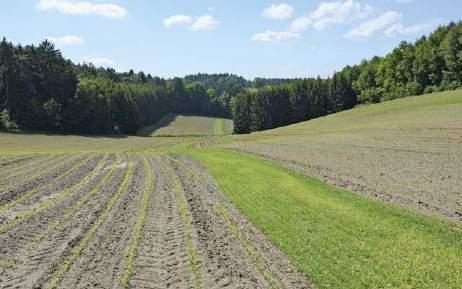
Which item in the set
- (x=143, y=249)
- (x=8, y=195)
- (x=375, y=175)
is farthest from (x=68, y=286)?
(x=375, y=175)

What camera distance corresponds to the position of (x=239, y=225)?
16203 millimetres

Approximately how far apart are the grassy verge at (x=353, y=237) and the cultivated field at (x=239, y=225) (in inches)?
1.8

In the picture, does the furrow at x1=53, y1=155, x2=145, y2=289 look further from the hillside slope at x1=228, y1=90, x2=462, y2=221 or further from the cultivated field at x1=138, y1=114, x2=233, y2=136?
the cultivated field at x1=138, y1=114, x2=233, y2=136

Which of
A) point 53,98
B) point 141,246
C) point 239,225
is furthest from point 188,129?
point 141,246

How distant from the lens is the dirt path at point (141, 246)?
10945mm

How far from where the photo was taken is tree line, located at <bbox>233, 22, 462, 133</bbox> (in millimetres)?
90500

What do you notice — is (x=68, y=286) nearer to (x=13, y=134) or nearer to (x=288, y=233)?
(x=288, y=233)

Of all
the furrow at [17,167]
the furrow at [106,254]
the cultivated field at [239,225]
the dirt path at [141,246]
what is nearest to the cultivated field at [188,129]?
the furrow at [17,167]

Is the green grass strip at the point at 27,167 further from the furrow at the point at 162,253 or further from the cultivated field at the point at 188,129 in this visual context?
the cultivated field at the point at 188,129

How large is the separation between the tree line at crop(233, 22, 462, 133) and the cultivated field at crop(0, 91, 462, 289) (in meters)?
67.0

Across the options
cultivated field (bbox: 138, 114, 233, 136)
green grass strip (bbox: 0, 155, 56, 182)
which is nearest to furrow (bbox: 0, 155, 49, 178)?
green grass strip (bbox: 0, 155, 56, 182)

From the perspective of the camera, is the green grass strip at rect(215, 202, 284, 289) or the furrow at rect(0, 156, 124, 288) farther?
the furrow at rect(0, 156, 124, 288)

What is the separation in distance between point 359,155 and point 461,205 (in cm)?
1689

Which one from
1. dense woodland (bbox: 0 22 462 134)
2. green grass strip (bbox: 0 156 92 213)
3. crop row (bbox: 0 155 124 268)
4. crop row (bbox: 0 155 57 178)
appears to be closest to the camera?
crop row (bbox: 0 155 124 268)
